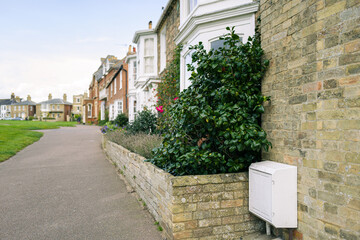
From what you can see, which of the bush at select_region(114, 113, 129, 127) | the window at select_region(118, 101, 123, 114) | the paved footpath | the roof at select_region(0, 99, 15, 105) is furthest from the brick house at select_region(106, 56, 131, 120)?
the roof at select_region(0, 99, 15, 105)

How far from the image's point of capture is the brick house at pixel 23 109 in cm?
8100

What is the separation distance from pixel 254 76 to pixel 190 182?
74.1 inches

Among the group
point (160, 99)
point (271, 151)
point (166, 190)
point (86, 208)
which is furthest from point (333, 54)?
point (160, 99)

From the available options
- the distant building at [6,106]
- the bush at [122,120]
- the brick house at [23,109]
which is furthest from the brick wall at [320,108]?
the distant building at [6,106]

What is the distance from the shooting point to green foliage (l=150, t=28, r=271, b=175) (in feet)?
11.6

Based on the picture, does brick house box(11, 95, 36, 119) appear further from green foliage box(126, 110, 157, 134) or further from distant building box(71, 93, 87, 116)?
green foliage box(126, 110, 157, 134)

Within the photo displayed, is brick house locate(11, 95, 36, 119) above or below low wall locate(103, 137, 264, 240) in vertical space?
above

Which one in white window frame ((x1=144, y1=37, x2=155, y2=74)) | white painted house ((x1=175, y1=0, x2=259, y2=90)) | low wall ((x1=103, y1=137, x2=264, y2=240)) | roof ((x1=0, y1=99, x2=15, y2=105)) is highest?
roof ((x1=0, y1=99, x2=15, y2=105))

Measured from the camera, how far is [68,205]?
4.79 metres

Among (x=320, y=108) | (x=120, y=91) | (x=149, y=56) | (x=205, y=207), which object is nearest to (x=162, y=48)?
(x=149, y=56)

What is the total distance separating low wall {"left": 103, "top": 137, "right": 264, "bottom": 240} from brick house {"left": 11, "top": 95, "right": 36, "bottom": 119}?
91.8 meters

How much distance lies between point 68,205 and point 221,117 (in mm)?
3509

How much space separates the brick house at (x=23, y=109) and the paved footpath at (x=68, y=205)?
277ft

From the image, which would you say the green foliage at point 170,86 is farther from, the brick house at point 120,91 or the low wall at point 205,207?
the brick house at point 120,91
